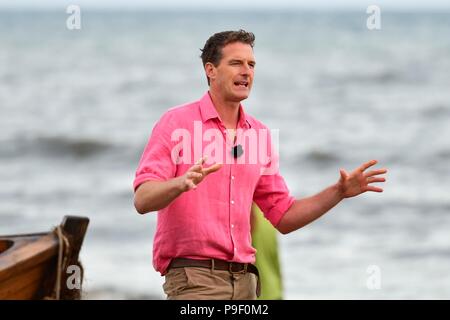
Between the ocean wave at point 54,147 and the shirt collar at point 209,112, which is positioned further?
the ocean wave at point 54,147

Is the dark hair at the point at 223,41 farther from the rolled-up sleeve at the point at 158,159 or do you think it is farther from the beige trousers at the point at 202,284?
the beige trousers at the point at 202,284

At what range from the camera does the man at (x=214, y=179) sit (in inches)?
164

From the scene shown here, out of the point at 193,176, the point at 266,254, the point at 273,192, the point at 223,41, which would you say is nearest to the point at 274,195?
the point at 273,192

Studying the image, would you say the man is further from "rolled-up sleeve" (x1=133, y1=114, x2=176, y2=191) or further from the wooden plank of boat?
the wooden plank of boat

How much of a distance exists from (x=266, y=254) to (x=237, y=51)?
7.48 ft

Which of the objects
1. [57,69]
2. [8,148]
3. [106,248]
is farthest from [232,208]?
[57,69]

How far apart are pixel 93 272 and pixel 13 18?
5876 cm

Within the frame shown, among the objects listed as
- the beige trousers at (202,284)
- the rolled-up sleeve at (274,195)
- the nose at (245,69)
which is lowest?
the beige trousers at (202,284)

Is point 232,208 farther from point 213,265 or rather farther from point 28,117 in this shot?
point 28,117

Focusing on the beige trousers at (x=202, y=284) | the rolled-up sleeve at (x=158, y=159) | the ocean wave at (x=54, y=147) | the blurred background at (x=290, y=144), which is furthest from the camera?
the ocean wave at (x=54, y=147)

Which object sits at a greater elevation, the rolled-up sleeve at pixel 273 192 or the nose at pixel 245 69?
the nose at pixel 245 69

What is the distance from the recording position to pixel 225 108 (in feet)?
14.3

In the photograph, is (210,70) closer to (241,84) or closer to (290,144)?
(241,84)

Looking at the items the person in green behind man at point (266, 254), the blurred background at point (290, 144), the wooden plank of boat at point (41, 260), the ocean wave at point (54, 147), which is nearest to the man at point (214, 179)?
the person in green behind man at point (266, 254)
